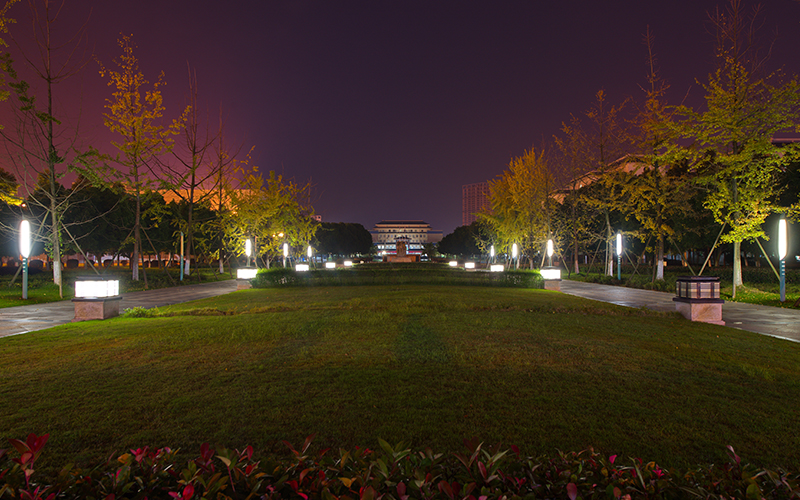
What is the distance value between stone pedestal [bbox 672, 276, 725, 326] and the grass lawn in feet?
3.83

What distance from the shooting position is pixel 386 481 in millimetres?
1868

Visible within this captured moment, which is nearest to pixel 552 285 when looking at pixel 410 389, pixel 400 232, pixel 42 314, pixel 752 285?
pixel 752 285

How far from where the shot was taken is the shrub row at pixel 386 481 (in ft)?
5.88

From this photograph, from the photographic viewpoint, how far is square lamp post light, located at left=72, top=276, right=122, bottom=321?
8969 millimetres

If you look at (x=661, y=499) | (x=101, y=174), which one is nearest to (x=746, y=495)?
(x=661, y=499)

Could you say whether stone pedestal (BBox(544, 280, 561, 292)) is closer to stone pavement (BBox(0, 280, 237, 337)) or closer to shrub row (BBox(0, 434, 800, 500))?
stone pavement (BBox(0, 280, 237, 337))

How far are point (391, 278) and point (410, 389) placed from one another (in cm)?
1519

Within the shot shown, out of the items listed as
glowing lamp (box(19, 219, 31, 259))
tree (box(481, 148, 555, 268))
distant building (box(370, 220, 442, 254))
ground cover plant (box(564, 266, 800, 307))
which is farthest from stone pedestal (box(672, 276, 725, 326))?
distant building (box(370, 220, 442, 254))

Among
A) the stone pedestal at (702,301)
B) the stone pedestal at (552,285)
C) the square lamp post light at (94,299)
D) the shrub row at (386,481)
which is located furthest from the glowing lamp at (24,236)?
the stone pedestal at (552,285)

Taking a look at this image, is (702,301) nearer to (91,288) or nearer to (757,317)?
(757,317)

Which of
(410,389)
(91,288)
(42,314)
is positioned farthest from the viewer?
(42,314)

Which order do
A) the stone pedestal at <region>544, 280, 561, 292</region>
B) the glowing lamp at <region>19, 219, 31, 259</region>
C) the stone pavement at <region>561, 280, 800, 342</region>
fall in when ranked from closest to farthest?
the stone pavement at <region>561, 280, 800, 342</region> < the glowing lamp at <region>19, 219, 31, 259</region> < the stone pedestal at <region>544, 280, 561, 292</region>

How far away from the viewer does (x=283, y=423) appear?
330cm

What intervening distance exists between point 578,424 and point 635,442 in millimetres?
416
